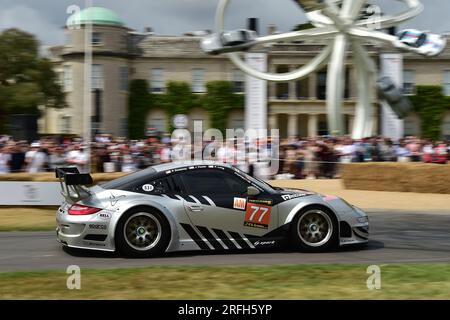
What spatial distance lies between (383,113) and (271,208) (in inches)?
2005

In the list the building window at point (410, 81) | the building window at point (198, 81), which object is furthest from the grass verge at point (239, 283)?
the building window at point (410, 81)

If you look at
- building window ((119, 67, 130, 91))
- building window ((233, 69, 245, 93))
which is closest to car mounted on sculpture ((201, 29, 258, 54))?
building window ((233, 69, 245, 93))

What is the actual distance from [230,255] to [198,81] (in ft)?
182

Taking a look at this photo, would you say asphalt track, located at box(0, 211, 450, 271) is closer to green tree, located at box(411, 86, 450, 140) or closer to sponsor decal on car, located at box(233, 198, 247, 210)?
sponsor decal on car, located at box(233, 198, 247, 210)

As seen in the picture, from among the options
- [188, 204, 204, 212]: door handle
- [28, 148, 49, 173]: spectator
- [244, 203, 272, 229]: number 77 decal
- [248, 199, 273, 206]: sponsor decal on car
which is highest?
[28, 148, 49, 173]: spectator

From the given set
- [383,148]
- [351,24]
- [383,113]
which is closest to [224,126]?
[383,113]

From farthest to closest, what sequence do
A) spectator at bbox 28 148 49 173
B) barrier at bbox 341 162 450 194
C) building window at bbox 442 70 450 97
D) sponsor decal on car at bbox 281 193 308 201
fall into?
building window at bbox 442 70 450 97 < barrier at bbox 341 162 450 194 < spectator at bbox 28 148 49 173 < sponsor decal on car at bbox 281 193 308 201

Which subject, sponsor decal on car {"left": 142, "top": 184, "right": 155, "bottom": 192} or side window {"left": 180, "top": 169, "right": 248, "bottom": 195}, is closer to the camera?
sponsor decal on car {"left": 142, "top": 184, "right": 155, "bottom": 192}

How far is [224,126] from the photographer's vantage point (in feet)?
208

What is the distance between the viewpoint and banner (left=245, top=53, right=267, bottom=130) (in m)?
56.2

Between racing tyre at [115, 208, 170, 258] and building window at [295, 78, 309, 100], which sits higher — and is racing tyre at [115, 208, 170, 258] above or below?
below

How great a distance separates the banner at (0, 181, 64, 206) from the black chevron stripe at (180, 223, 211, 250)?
22.2 ft

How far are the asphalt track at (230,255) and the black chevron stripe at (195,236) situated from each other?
0.41ft
